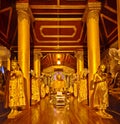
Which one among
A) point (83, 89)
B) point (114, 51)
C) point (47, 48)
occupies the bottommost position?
point (83, 89)

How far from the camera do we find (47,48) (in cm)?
1625

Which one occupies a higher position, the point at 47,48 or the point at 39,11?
the point at 39,11

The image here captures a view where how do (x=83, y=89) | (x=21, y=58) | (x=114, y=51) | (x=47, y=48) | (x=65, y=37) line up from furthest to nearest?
1. (x=47, y=48)
2. (x=65, y=37)
3. (x=83, y=89)
4. (x=21, y=58)
5. (x=114, y=51)

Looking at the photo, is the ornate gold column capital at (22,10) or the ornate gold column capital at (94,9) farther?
the ornate gold column capital at (94,9)

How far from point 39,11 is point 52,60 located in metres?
14.0

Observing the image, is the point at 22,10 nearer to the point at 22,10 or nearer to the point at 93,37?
the point at 22,10

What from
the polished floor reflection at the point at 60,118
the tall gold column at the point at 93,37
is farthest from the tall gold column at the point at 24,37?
the polished floor reflection at the point at 60,118

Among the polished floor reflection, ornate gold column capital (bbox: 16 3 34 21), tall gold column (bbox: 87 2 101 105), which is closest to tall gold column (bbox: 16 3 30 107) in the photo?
ornate gold column capital (bbox: 16 3 34 21)

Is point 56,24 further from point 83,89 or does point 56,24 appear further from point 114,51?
point 114,51

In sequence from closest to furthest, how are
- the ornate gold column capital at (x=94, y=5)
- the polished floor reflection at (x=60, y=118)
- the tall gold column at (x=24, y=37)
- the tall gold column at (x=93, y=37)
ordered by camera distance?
the polished floor reflection at (x=60, y=118) → the tall gold column at (x=24, y=37) → the tall gold column at (x=93, y=37) → the ornate gold column capital at (x=94, y=5)

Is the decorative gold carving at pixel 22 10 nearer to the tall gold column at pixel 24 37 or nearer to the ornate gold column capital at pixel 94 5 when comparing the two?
the tall gold column at pixel 24 37

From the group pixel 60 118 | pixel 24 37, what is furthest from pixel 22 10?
pixel 60 118

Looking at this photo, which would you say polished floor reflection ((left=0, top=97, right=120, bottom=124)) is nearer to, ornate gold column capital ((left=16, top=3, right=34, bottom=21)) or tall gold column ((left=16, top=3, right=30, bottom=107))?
tall gold column ((left=16, top=3, right=30, bottom=107))

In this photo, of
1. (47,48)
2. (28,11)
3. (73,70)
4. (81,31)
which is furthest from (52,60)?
(28,11)
